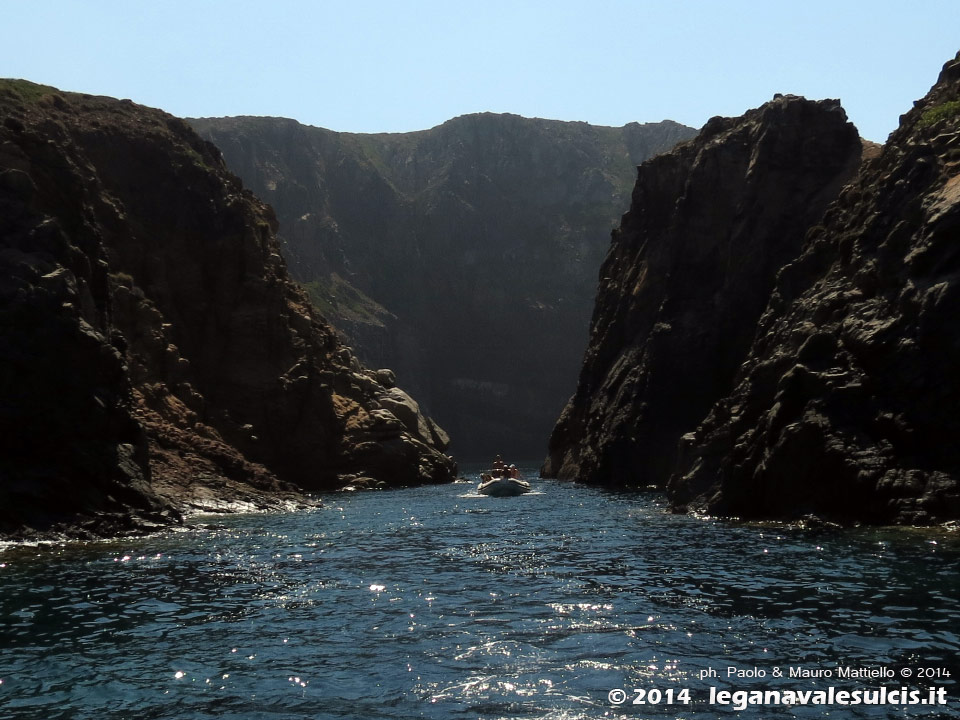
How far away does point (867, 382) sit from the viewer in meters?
36.7

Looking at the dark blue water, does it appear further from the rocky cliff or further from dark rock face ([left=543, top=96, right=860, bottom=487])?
dark rock face ([left=543, top=96, right=860, bottom=487])

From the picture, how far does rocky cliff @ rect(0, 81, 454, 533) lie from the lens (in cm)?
3872

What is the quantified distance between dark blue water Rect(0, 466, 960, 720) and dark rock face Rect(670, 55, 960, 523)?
289cm

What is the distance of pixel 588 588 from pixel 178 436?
39279 millimetres

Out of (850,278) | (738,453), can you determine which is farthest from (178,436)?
(850,278)

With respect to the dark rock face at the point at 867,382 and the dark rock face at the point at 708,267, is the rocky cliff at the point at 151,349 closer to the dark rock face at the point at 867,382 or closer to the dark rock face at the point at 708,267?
the dark rock face at the point at 708,267

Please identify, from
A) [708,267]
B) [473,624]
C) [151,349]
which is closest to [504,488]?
[708,267]

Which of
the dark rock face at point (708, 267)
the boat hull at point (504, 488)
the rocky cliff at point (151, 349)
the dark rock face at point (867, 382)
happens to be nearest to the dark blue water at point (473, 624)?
the dark rock face at point (867, 382)

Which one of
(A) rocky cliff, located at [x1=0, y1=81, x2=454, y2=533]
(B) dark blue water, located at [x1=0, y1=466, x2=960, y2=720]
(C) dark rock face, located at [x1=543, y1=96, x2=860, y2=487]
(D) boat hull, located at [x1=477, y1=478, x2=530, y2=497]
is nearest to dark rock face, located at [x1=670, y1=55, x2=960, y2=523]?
(B) dark blue water, located at [x1=0, y1=466, x2=960, y2=720]

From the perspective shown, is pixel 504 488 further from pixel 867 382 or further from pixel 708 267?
pixel 867 382

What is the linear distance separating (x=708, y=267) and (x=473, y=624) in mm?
55246

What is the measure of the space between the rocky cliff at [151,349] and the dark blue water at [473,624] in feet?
Result: 21.3

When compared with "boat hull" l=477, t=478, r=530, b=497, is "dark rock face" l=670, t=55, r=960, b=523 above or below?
above

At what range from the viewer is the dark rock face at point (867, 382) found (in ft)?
113
